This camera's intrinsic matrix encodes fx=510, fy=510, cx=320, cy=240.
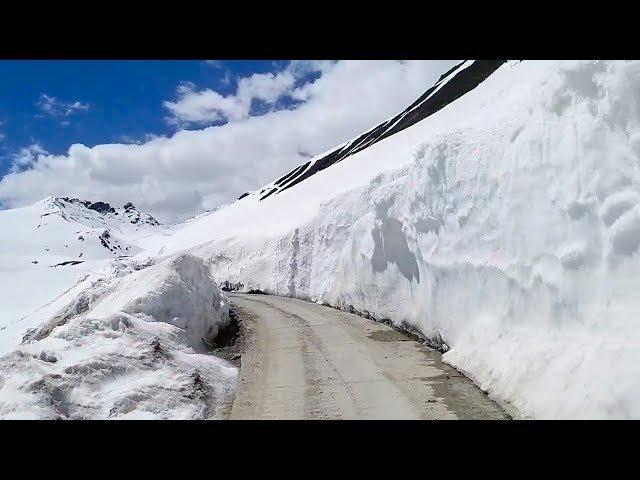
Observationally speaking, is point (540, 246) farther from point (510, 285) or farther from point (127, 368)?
point (127, 368)

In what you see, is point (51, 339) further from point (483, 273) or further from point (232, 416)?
point (483, 273)

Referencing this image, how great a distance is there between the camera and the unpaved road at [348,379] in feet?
29.3

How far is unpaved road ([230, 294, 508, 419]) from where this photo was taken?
893 cm

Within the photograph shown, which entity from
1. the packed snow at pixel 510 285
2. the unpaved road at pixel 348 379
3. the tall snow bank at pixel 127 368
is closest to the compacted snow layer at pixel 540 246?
the packed snow at pixel 510 285

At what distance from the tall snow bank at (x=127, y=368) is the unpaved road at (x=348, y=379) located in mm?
910

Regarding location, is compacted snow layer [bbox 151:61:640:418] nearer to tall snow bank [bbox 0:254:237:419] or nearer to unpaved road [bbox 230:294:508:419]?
unpaved road [bbox 230:294:508:419]

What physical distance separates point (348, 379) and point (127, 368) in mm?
4659

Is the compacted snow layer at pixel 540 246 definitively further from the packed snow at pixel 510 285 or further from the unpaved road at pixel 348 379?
the unpaved road at pixel 348 379

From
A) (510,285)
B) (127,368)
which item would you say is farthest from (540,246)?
(127,368)

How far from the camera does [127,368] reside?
34.4 feet

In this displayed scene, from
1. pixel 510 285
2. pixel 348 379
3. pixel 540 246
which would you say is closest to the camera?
pixel 540 246

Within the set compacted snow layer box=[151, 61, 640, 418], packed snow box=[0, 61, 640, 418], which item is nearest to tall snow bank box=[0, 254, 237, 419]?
packed snow box=[0, 61, 640, 418]
